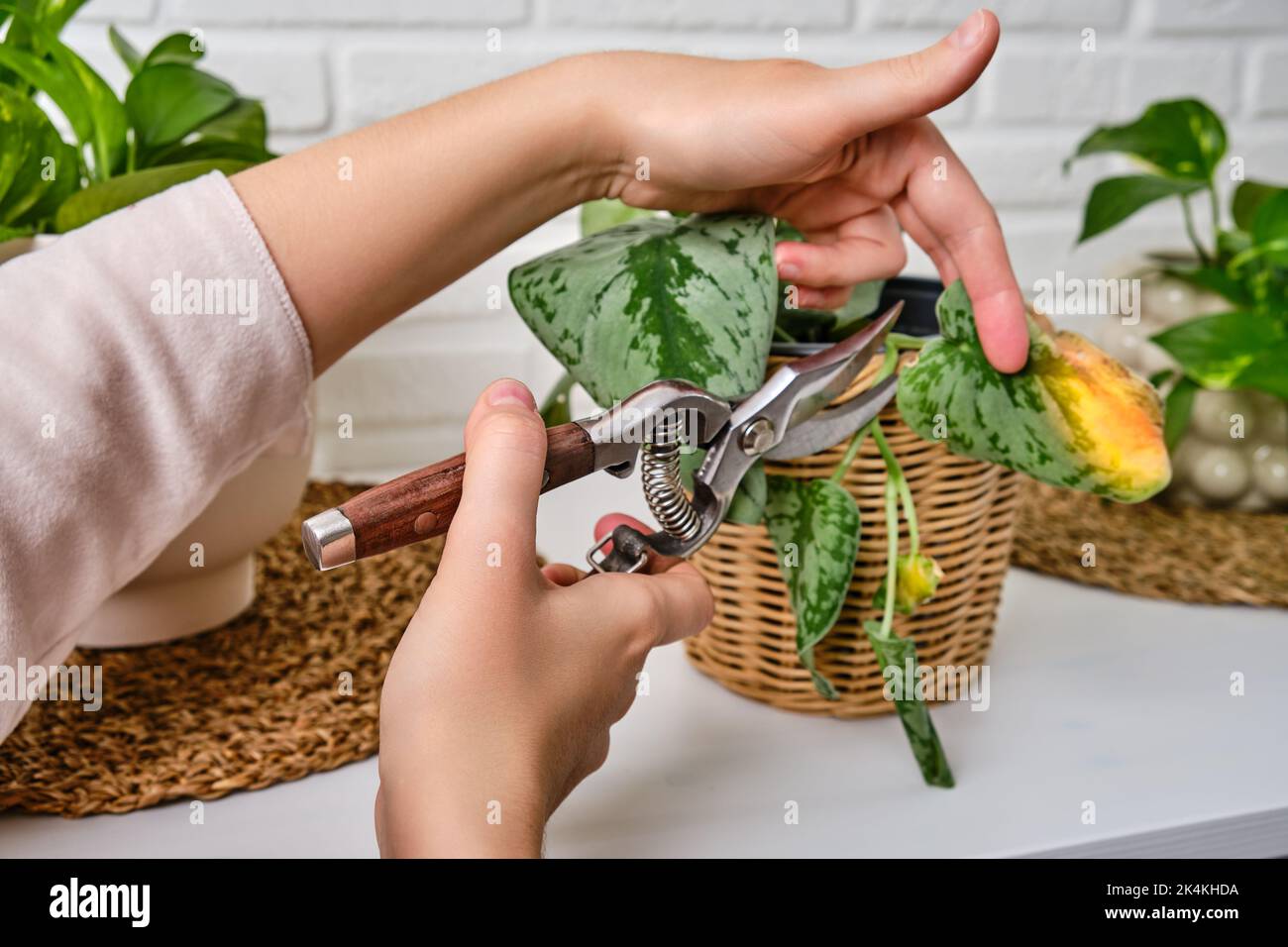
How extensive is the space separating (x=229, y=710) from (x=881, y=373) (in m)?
0.36

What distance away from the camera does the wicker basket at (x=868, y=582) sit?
0.53 m

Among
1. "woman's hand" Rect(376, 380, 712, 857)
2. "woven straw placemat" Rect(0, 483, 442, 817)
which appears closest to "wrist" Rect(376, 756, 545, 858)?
"woman's hand" Rect(376, 380, 712, 857)

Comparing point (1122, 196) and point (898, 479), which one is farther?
point (1122, 196)

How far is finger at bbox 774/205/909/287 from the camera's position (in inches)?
22.0

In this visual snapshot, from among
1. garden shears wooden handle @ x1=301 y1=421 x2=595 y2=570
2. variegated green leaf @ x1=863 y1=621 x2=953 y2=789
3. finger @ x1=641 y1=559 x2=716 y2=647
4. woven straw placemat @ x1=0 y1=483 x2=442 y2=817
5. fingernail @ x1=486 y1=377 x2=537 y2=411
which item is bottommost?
woven straw placemat @ x1=0 y1=483 x2=442 y2=817

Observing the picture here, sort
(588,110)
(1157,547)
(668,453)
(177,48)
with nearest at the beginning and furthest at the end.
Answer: (668,453) < (588,110) < (177,48) < (1157,547)

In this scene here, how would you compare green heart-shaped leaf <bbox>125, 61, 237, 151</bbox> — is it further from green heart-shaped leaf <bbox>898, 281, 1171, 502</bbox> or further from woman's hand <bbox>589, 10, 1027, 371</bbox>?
green heart-shaped leaf <bbox>898, 281, 1171, 502</bbox>

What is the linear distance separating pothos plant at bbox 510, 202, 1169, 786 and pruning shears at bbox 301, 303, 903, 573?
0.01 m

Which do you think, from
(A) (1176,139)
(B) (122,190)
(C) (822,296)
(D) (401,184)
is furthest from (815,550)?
(A) (1176,139)

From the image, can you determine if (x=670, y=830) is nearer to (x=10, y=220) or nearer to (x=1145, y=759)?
(x=1145, y=759)

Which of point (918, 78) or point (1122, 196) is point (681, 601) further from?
point (1122, 196)

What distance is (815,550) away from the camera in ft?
1.62

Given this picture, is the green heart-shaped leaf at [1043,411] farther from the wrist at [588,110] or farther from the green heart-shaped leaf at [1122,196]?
the green heart-shaped leaf at [1122,196]

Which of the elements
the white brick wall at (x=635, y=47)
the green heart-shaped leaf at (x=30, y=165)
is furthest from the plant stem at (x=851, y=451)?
the white brick wall at (x=635, y=47)
